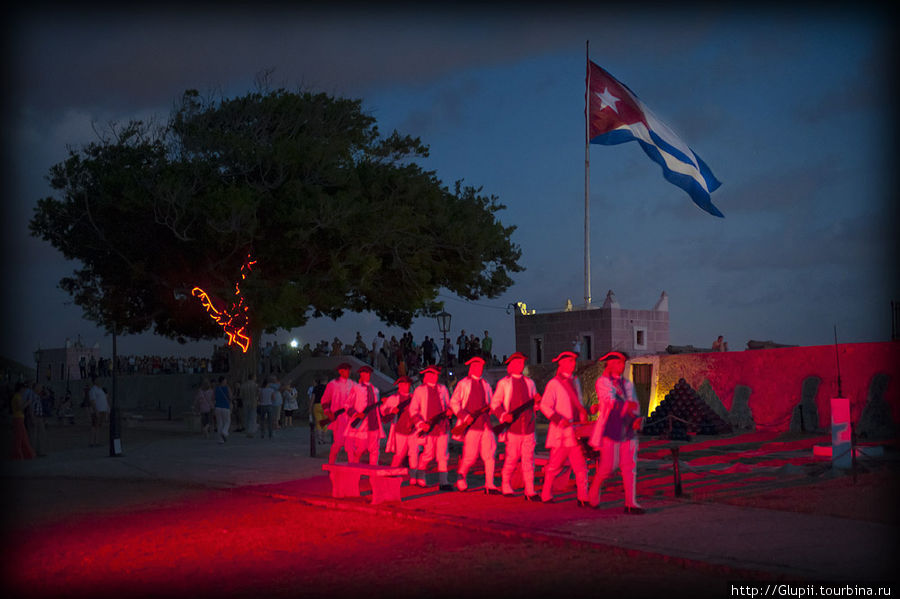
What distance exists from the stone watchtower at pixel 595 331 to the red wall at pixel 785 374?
5297 millimetres

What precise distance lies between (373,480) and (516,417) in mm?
2115

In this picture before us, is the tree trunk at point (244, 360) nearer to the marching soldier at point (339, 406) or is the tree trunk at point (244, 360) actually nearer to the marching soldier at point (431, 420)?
the marching soldier at point (339, 406)

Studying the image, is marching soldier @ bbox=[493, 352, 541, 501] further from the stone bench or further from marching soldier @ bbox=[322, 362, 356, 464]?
marching soldier @ bbox=[322, 362, 356, 464]

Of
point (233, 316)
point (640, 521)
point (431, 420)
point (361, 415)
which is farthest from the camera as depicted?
point (233, 316)

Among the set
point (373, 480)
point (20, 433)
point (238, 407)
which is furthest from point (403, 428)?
point (238, 407)

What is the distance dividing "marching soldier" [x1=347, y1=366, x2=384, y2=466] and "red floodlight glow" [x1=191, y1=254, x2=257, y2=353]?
1573 cm

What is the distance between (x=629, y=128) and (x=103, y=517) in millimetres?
20247

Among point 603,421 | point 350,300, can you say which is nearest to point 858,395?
point 603,421

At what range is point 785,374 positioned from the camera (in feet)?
68.0

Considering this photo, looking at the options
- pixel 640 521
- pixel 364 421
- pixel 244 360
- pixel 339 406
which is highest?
pixel 244 360

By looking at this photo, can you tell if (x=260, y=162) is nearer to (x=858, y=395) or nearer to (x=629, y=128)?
(x=629, y=128)

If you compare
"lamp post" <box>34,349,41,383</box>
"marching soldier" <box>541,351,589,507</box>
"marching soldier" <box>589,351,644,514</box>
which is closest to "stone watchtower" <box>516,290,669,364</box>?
"marching soldier" <box>541,351,589,507</box>

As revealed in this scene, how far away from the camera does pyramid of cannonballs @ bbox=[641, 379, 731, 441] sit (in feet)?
68.9

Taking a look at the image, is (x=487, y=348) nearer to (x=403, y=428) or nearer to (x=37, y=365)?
Answer: (x=403, y=428)
